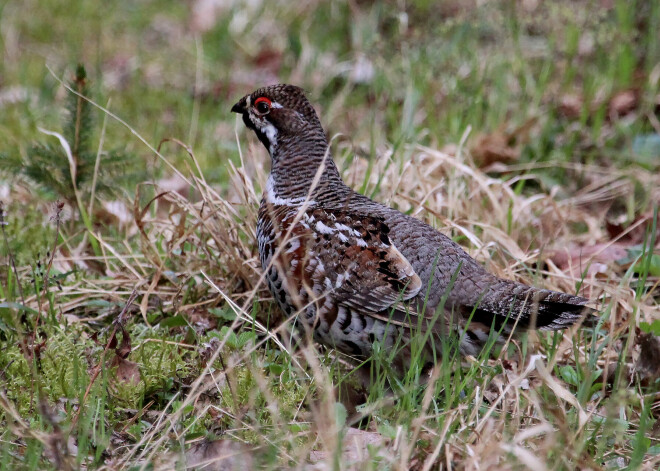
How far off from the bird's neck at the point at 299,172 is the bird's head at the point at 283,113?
0.11ft

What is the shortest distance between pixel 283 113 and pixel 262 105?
0.13 meters

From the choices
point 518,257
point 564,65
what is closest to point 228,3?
point 564,65

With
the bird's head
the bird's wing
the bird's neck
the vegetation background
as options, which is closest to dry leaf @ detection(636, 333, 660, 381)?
the vegetation background

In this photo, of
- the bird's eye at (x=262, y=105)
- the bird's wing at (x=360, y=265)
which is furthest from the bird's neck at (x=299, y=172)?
the bird's wing at (x=360, y=265)

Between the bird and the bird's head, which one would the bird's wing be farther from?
the bird's head

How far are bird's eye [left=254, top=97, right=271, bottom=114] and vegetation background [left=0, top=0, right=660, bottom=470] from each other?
43 cm

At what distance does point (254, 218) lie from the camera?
461 cm

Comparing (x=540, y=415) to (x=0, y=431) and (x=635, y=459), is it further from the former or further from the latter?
(x=0, y=431)

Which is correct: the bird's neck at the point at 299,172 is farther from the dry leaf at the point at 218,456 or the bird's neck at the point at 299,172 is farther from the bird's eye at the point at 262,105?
the dry leaf at the point at 218,456

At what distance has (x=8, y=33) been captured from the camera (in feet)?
26.5

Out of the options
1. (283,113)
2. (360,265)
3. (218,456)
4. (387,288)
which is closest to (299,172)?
(283,113)

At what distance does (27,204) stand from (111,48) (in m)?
3.40

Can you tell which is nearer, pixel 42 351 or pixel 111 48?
pixel 42 351

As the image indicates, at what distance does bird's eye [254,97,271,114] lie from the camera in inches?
171
